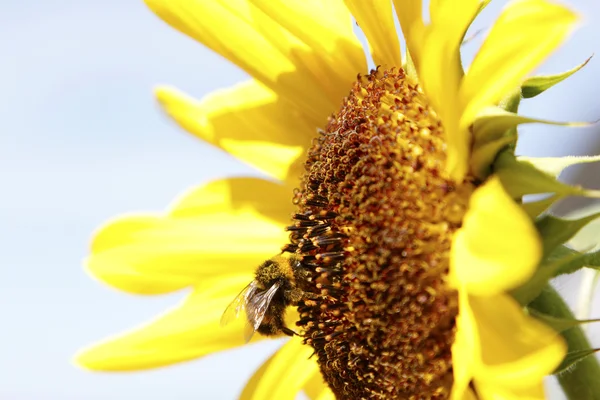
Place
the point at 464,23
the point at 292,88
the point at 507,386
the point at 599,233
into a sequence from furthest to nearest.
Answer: the point at 292,88 < the point at 599,233 < the point at 464,23 < the point at 507,386

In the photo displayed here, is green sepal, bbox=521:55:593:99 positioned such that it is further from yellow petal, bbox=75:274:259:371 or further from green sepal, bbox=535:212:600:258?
yellow petal, bbox=75:274:259:371

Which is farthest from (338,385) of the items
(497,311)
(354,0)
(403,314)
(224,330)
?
(354,0)

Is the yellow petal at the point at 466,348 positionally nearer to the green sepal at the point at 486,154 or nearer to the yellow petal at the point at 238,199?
the green sepal at the point at 486,154

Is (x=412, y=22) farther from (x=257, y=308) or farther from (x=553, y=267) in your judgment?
(x=257, y=308)

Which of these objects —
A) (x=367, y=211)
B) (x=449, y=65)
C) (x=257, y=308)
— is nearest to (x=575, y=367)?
(x=367, y=211)

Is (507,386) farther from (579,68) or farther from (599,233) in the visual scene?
(579,68)
